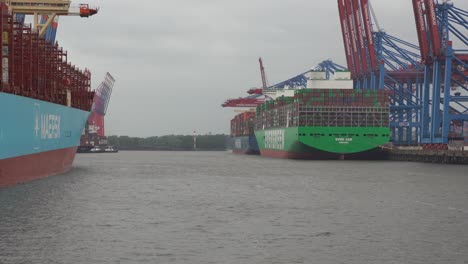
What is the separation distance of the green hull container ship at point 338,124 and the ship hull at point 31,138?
40.5m

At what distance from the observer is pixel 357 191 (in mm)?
36969

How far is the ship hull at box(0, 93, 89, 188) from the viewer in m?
33.6

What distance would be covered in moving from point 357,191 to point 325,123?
166 feet

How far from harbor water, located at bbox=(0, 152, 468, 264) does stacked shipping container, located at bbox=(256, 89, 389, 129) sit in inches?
1899

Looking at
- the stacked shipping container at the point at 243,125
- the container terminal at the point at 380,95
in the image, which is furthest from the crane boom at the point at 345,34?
the stacked shipping container at the point at 243,125

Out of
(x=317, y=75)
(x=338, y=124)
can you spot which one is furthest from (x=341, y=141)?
(x=317, y=75)

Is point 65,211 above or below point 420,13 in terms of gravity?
below

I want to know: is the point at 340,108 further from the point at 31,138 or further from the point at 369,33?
the point at 31,138

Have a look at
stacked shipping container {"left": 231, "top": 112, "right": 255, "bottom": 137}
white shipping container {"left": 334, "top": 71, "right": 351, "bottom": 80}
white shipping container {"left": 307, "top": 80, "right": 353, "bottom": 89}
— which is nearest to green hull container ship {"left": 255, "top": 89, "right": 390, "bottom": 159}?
white shipping container {"left": 307, "top": 80, "right": 353, "bottom": 89}

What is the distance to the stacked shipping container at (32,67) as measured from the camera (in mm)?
36625

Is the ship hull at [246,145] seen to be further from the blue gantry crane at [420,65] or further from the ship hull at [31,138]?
the ship hull at [31,138]

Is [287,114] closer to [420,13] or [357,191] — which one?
[420,13]

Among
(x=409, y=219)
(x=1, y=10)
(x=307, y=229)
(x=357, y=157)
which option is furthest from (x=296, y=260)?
(x=357, y=157)

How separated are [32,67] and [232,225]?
2502 centimetres
